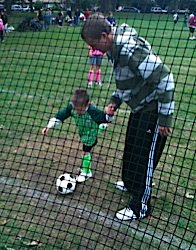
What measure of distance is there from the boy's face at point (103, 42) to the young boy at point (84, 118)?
70 centimetres

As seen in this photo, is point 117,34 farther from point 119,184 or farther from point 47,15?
point 47,15

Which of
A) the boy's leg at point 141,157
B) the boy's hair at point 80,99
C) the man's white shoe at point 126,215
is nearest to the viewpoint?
the boy's leg at point 141,157

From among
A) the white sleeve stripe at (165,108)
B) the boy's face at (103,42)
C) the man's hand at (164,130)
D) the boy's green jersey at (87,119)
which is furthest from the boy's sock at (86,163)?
the boy's face at (103,42)

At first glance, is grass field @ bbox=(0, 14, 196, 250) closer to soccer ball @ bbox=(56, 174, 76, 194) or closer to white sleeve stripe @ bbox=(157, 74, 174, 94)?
soccer ball @ bbox=(56, 174, 76, 194)

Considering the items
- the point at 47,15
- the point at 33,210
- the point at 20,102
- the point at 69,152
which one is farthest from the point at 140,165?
the point at 47,15

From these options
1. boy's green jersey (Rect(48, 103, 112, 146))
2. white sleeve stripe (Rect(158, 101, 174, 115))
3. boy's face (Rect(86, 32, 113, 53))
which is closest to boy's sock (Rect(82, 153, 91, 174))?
boy's green jersey (Rect(48, 103, 112, 146))

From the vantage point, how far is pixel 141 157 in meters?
2.79

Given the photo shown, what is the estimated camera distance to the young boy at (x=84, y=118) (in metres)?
3.15

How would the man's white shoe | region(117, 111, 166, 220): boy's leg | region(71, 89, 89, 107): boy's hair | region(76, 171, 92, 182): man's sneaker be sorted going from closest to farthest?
1. region(117, 111, 166, 220): boy's leg
2. the man's white shoe
3. region(71, 89, 89, 107): boy's hair
4. region(76, 171, 92, 182): man's sneaker

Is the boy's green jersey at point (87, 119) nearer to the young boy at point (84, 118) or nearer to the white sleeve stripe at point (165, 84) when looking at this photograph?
the young boy at point (84, 118)

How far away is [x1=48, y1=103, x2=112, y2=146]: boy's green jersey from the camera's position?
10.5 ft

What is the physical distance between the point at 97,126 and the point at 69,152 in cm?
83

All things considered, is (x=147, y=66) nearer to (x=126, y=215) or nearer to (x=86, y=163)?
(x=126, y=215)

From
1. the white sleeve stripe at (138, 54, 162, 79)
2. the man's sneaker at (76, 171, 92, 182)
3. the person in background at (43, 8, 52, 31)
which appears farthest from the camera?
the person in background at (43, 8, 52, 31)
